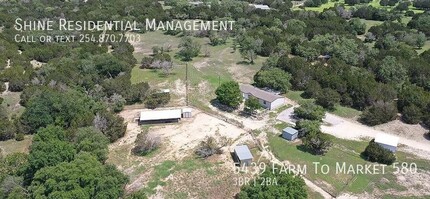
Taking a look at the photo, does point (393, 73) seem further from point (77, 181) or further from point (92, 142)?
point (77, 181)

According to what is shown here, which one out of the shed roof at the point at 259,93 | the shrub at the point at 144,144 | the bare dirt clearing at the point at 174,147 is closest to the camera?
the bare dirt clearing at the point at 174,147

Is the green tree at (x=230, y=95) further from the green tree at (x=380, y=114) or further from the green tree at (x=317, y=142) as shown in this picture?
the green tree at (x=380, y=114)

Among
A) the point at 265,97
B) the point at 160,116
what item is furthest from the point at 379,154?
the point at 160,116

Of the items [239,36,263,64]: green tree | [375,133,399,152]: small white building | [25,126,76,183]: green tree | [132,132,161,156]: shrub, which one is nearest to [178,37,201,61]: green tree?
[239,36,263,64]: green tree

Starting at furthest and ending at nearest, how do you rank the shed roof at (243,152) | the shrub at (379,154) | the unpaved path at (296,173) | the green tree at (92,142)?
1. the shrub at (379,154)
2. the shed roof at (243,152)
3. the green tree at (92,142)
4. the unpaved path at (296,173)

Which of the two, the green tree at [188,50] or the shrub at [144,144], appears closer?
the shrub at [144,144]

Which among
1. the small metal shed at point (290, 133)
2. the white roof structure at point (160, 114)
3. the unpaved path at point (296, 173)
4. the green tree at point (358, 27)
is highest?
the green tree at point (358, 27)

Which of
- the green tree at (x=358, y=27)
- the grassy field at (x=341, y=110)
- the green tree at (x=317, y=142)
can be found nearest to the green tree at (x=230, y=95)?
the grassy field at (x=341, y=110)

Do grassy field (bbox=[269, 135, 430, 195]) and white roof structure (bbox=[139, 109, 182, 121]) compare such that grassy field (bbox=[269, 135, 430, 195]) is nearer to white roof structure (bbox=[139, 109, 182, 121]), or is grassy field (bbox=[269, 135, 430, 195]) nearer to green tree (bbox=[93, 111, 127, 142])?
white roof structure (bbox=[139, 109, 182, 121])
